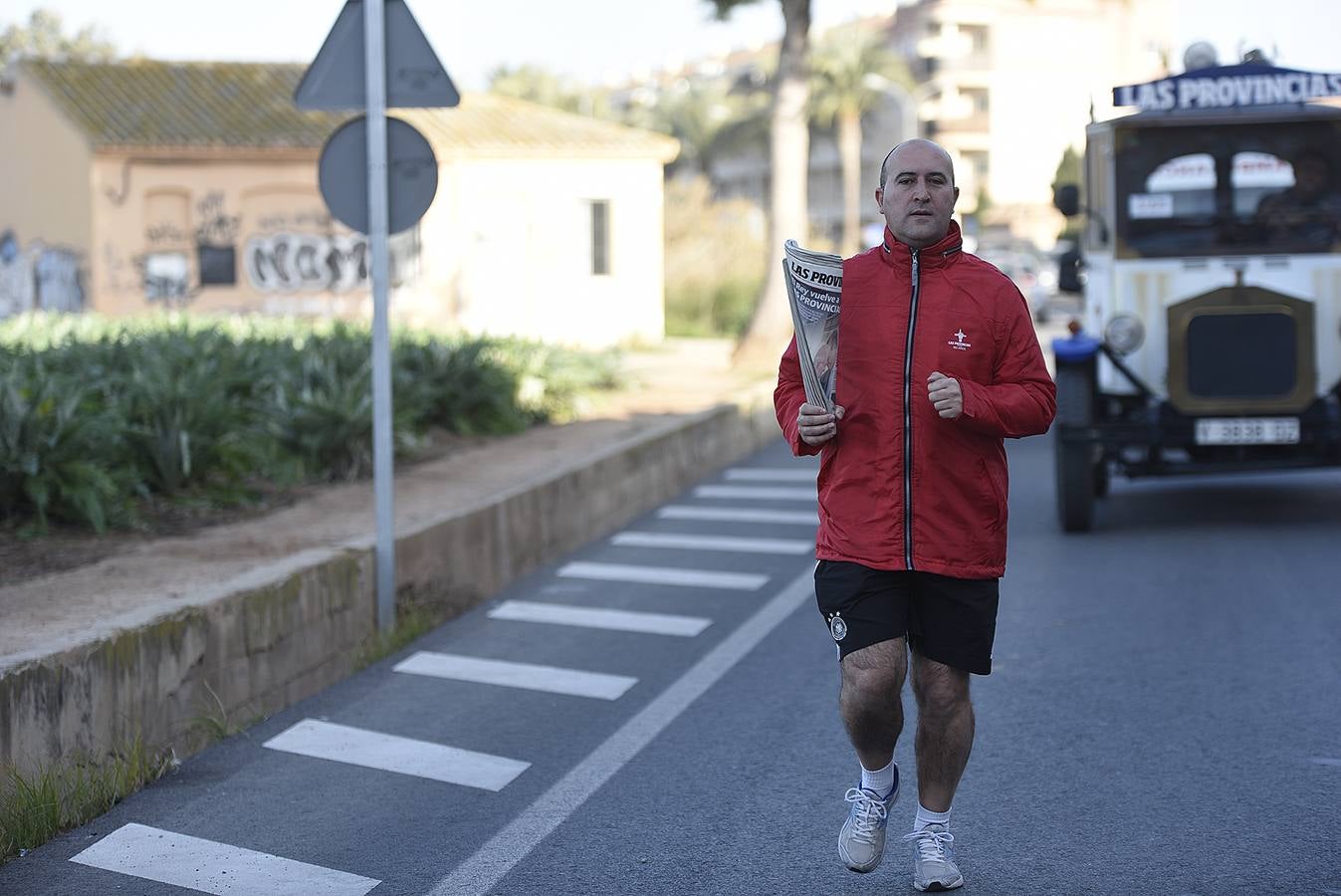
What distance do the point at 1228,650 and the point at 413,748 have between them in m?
3.71

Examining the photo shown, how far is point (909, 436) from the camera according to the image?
4367 millimetres

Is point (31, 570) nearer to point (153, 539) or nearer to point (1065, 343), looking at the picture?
point (153, 539)

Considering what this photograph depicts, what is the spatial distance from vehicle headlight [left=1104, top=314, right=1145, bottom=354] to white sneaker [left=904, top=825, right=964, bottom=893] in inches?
285

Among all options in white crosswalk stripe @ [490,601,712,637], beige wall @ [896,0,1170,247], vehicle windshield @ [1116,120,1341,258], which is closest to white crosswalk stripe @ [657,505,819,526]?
vehicle windshield @ [1116,120,1341,258]

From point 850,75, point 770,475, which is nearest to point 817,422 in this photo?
→ point 770,475

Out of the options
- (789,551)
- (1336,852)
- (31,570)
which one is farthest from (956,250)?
(789,551)

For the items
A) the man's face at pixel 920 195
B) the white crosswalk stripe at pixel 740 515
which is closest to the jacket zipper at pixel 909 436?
the man's face at pixel 920 195

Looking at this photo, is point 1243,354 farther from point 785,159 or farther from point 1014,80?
point 1014,80

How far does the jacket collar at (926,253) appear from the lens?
14.4 feet

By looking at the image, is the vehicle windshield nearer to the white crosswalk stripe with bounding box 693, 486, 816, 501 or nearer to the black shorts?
the white crosswalk stripe with bounding box 693, 486, 816, 501

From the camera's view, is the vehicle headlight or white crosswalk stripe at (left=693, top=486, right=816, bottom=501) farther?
white crosswalk stripe at (left=693, top=486, right=816, bottom=501)

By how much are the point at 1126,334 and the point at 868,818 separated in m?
7.38

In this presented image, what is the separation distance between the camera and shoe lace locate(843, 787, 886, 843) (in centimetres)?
456

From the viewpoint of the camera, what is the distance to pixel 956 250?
4445mm
